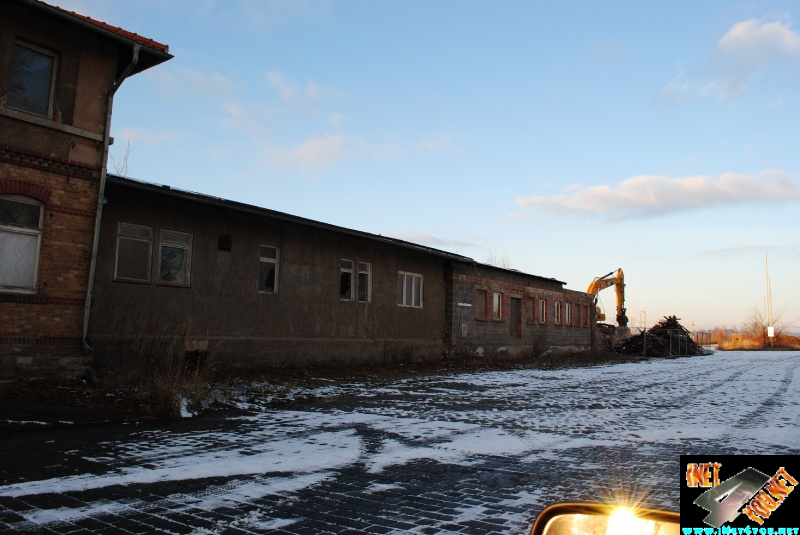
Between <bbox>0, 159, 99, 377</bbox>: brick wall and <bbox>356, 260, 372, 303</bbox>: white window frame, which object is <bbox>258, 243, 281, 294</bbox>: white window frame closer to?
<bbox>356, 260, 372, 303</bbox>: white window frame

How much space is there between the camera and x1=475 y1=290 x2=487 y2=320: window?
26.6 metres

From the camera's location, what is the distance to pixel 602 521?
1296 mm

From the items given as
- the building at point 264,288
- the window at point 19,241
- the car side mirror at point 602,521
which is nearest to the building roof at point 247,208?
the building at point 264,288

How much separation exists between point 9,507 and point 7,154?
8797 mm

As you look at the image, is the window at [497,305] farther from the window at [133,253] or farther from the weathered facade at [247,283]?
the window at [133,253]

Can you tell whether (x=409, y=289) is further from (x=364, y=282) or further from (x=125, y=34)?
(x=125, y=34)

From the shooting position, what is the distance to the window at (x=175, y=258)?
48.2ft

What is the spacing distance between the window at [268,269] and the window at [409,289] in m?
5.99

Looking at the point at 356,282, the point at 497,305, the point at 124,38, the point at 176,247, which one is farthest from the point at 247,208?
the point at 497,305

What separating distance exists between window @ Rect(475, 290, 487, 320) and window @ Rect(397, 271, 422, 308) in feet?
13.4

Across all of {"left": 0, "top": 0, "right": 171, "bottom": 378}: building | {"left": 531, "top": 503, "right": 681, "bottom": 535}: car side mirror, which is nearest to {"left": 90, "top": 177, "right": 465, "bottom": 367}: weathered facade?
{"left": 0, "top": 0, "right": 171, "bottom": 378}: building

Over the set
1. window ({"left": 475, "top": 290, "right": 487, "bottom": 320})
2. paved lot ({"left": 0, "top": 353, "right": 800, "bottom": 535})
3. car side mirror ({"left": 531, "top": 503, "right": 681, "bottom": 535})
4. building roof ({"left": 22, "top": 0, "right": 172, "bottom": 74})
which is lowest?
paved lot ({"left": 0, "top": 353, "right": 800, "bottom": 535})

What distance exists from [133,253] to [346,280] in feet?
24.1

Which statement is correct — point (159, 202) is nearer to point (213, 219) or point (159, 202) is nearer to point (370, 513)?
point (213, 219)
